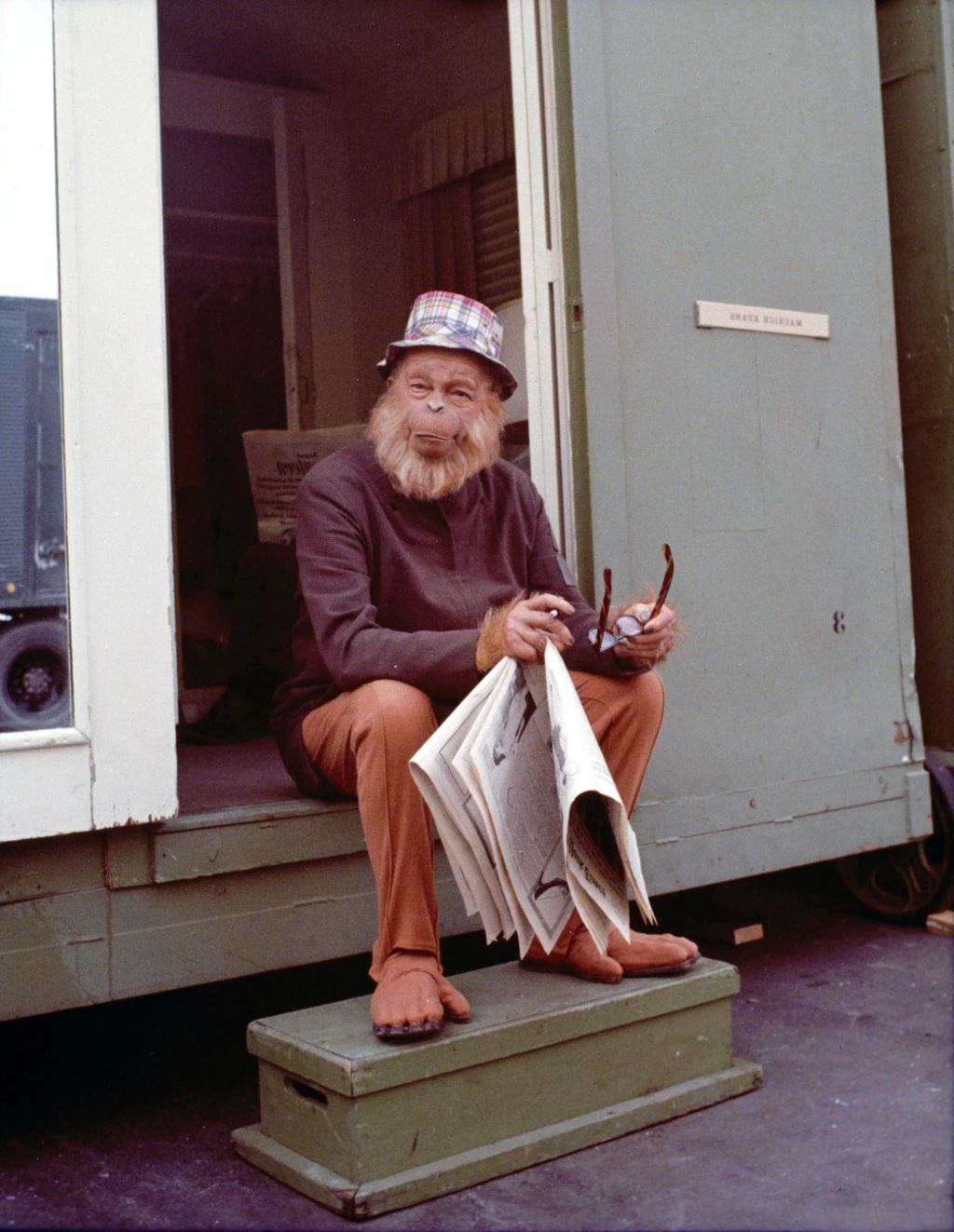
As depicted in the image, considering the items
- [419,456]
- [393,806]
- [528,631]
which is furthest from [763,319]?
[393,806]

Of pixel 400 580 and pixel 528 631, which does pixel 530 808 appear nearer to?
pixel 528 631

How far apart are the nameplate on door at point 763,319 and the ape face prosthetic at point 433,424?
0.89 meters

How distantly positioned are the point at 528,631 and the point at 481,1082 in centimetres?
83

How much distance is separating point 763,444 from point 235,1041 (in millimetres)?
2156

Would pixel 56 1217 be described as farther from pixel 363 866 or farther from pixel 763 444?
pixel 763 444

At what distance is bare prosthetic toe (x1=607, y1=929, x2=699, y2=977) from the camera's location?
2.74 m

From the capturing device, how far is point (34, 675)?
8.18 ft

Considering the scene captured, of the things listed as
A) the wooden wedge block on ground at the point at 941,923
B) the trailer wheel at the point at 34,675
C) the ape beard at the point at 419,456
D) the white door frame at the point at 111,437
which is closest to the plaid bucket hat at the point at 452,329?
the ape beard at the point at 419,456

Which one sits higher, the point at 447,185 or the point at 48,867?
the point at 447,185

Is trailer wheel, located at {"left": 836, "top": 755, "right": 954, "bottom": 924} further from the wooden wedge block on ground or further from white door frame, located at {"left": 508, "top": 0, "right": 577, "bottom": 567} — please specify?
white door frame, located at {"left": 508, "top": 0, "right": 577, "bottom": 567}

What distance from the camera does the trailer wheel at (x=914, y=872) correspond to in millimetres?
4051

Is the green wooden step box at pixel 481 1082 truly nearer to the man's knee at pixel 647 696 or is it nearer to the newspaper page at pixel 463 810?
the newspaper page at pixel 463 810

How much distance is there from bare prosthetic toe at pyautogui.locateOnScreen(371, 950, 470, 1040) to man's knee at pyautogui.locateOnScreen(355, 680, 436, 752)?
1.30 feet

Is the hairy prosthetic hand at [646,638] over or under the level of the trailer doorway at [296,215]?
under
